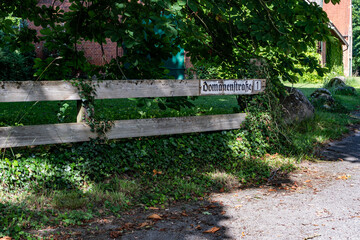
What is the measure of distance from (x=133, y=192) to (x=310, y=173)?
2965 mm

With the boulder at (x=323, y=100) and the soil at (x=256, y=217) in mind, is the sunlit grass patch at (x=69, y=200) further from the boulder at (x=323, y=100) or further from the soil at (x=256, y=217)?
the boulder at (x=323, y=100)

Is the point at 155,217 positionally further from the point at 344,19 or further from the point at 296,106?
the point at 344,19

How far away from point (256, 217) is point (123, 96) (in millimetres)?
2419

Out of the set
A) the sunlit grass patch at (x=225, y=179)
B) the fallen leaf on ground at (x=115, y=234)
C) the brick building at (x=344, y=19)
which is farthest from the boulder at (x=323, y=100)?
the brick building at (x=344, y=19)

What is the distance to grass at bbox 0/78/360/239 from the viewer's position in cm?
419

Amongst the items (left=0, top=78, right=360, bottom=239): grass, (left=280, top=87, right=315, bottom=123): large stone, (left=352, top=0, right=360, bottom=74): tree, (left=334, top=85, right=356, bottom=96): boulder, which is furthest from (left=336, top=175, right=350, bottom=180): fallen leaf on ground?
(left=352, top=0, right=360, bottom=74): tree

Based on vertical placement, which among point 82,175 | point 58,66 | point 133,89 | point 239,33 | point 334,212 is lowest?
point 334,212

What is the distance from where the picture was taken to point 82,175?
4.92m

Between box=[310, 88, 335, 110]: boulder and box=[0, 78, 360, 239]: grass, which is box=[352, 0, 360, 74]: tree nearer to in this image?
box=[310, 88, 335, 110]: boulder

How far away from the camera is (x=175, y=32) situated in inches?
193

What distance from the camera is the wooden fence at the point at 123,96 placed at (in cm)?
465

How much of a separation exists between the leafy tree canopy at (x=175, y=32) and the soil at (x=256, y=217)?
2053 millimetres

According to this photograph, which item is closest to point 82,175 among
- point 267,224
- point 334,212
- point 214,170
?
point 214,170

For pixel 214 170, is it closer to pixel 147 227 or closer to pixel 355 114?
pixel 147 227
